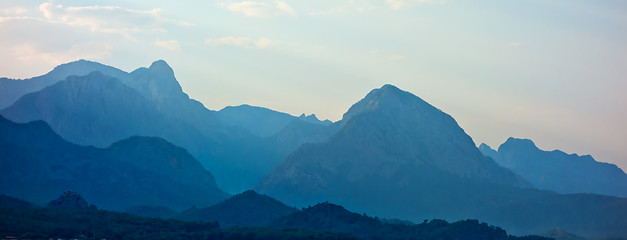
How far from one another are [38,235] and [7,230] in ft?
22.8

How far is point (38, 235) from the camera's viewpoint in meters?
199

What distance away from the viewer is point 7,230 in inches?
7771
